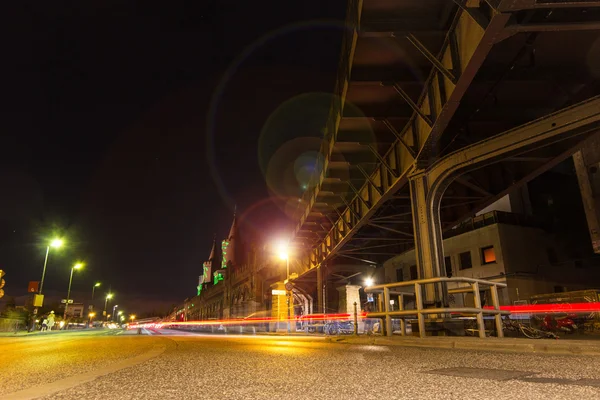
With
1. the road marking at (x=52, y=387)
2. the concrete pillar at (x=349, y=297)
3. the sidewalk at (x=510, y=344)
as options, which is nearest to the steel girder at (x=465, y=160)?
the sidewalk at (x=510, y=344)

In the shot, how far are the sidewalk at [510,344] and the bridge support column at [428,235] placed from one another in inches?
74.4

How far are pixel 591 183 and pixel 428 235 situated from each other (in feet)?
81.4

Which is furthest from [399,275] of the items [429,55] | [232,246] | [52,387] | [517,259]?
[232,246]

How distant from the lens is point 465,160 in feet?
36.0

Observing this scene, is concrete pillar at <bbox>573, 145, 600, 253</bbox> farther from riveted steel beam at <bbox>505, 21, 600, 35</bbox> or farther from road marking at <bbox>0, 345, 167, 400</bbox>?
road marking at <bbox>0, 345, 167, 400</bbox>

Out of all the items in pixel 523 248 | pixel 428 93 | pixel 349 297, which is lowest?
pixel 349 297

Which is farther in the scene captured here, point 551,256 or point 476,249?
point 476,249

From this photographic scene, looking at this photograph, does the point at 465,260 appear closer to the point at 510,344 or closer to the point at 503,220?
the point at 503,220

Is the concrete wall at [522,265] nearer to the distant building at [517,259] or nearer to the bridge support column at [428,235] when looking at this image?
the distant building at [517,259]

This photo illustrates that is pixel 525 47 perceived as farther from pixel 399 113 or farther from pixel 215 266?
pixel 215 266

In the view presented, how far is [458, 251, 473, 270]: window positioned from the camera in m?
35.2

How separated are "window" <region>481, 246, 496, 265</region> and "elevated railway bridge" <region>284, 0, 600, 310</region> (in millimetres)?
17983

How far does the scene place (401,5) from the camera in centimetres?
867

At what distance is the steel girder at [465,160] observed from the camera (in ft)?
29.1
